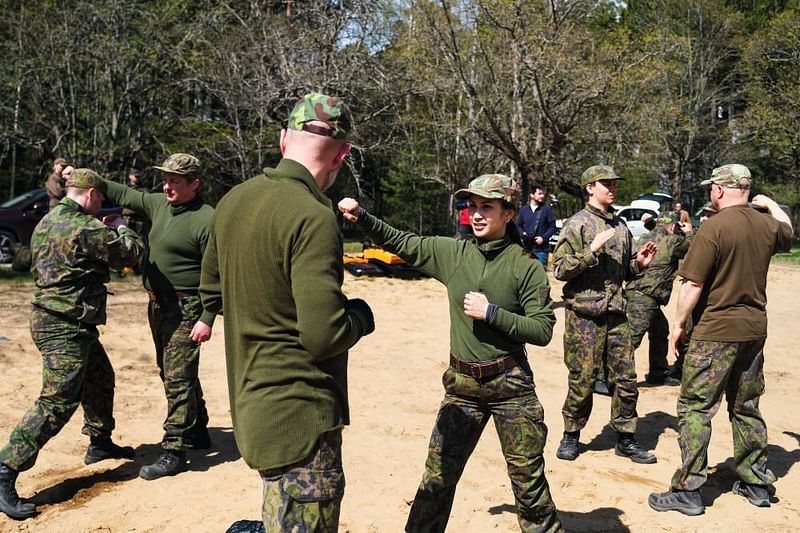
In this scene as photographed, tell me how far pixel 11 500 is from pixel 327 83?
566 inches

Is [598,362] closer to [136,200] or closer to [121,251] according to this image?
[121,251]

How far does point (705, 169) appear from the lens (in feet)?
107

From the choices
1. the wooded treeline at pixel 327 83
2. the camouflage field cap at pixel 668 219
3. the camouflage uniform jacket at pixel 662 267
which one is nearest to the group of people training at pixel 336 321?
the camouflage uniform jacket at pixel 662 267

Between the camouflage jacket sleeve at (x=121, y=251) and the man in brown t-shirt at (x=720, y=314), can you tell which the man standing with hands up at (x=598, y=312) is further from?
the camouflage jacket sleeve at (x=121, y=251)

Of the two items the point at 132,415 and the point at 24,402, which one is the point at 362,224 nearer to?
the point at 132,415

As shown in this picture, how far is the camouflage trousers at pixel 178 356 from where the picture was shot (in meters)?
5.28

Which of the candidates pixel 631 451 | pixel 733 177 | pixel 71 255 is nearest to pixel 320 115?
pixel 71 255

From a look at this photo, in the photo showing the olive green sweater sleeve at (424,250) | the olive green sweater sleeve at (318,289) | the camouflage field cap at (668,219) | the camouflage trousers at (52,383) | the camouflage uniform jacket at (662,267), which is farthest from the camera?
the camouflage field cap at (668,219)

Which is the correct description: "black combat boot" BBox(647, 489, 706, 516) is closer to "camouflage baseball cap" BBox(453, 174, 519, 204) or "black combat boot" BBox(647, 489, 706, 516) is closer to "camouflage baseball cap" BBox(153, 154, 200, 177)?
"camouflage baseball cap" BBox(453, 174, 519, 204)

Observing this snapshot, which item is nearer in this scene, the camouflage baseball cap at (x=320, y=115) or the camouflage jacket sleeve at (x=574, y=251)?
the camouflage baseball cap at (x=320, y=115)

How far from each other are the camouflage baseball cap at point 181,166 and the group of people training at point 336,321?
2 centimetres

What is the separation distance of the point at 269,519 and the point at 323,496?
0.21 meters

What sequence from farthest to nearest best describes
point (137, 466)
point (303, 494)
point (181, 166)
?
point (137, 466) → point (181, 166) → point (303, 494)

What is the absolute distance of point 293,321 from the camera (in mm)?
2510
